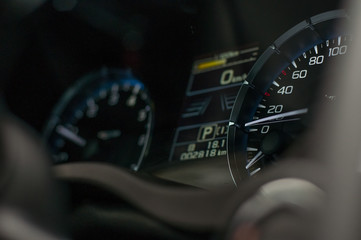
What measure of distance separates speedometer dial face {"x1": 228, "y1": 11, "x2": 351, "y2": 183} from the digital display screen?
4cm

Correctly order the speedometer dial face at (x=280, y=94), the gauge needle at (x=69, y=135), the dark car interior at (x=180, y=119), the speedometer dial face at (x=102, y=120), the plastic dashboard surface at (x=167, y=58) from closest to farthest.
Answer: the dark car interior at (x=180, y=119) < the speedometer dial face at (x=280, y=94) < the plastic dashboard surface at (x=167, y=58) < the speedometer dial face at (x=102, y=120) < the gauge needle at (x=69, y=135)

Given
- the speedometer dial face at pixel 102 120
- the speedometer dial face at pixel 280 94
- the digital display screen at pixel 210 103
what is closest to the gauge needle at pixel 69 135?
the speedometer dial face at pixel 102 120

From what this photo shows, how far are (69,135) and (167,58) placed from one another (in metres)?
0.45

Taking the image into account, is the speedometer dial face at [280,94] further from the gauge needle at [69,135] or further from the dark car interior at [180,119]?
the gauge needle at [69,135]

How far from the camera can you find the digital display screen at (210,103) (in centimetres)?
173

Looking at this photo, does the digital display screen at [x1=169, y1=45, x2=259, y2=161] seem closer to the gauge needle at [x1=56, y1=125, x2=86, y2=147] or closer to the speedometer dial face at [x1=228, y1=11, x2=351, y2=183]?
the speedometer dial face at [x1=228, y1=11, x2=351, y2=183]

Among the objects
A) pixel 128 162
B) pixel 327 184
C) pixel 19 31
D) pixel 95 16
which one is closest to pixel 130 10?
pixel 95 16

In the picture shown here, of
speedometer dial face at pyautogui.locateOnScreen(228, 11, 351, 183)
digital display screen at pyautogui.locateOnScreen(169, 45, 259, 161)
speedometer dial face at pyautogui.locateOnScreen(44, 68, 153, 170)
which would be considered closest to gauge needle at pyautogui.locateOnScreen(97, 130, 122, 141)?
speedometer dial face at pyautogui.locateOnScreen(44, 68, 153, 170)

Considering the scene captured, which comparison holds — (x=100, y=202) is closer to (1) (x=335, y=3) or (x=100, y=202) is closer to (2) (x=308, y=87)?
(2) (x=308, y=87)

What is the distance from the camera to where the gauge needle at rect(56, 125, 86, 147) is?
2.07 meters

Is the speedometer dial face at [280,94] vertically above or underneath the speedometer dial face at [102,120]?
above

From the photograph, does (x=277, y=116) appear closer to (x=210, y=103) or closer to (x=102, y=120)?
(x=210, y=103)

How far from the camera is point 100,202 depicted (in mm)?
1593

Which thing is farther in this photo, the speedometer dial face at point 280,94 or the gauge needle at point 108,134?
the gauge needle at point 108,134
